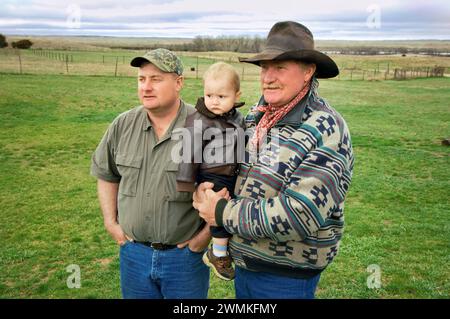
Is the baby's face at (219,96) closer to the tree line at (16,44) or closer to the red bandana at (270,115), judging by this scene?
the red bandana at (270,115)

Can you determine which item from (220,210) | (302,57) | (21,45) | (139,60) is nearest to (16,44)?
(21,45)

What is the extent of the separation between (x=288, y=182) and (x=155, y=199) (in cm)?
109

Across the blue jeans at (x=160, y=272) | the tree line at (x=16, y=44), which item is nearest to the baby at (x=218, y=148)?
the blue jeans at (x=160, y=272)

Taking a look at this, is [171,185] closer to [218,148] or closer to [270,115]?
[218,148]

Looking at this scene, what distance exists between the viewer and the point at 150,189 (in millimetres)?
2828

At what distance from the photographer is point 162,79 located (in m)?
2.85

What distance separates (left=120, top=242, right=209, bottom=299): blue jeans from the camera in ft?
9.45

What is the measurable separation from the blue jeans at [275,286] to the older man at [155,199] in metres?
0.52

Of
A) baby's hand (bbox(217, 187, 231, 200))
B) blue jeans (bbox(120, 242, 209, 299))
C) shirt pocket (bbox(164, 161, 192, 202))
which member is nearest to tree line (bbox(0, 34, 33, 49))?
blue jeans (bbox(120, 242, 209, 299))

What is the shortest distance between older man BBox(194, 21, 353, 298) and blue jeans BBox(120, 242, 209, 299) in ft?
1.74

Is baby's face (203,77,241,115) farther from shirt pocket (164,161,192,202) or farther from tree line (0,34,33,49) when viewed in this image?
tree line (0,34,33,49)

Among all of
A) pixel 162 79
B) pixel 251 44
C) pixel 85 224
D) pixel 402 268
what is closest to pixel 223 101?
pixel 162 79

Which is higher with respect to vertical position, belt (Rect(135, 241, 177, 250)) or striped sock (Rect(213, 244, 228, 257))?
striped sock (Rect(213, 244, 228, 257))

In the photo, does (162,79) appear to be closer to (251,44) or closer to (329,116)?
(329,116)
